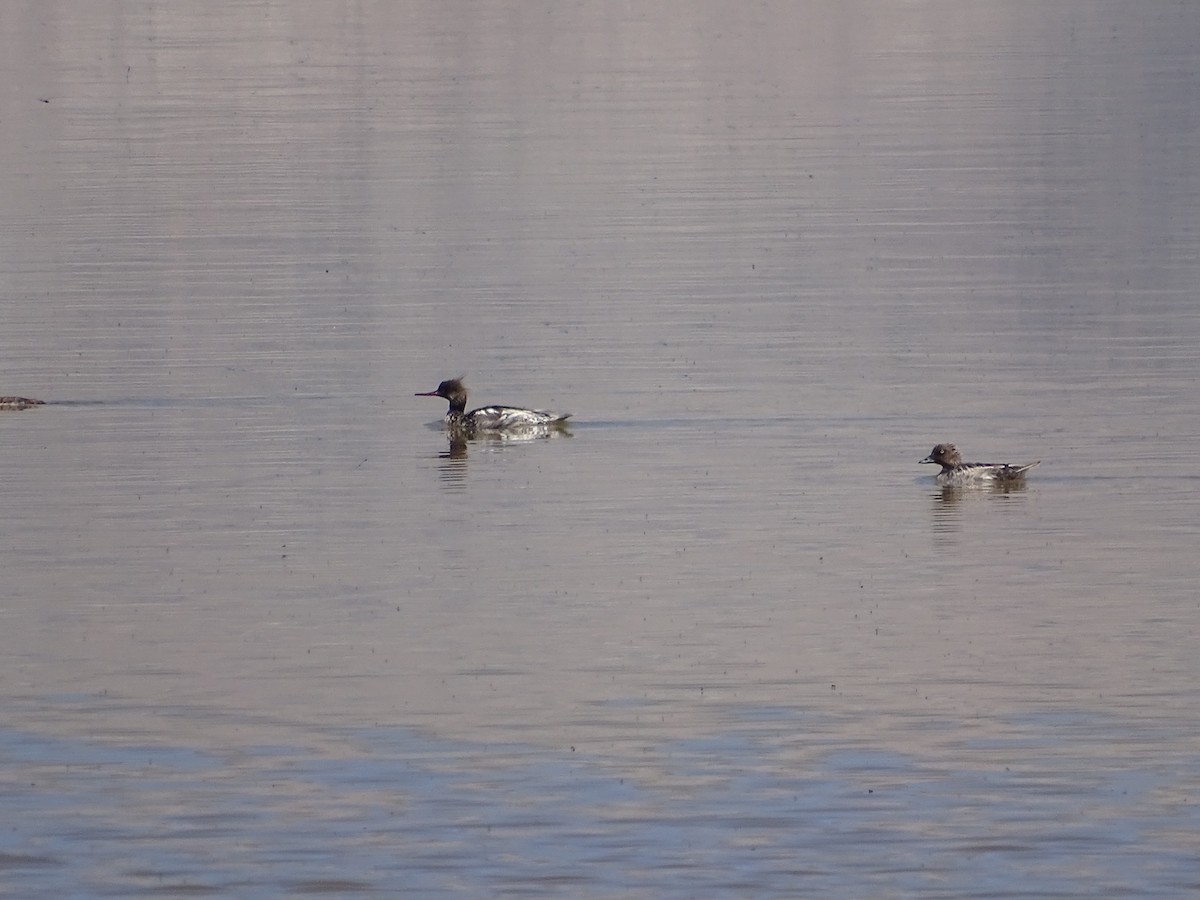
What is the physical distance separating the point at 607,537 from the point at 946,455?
287cm

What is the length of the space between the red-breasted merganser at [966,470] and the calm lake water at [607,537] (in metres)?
0.19

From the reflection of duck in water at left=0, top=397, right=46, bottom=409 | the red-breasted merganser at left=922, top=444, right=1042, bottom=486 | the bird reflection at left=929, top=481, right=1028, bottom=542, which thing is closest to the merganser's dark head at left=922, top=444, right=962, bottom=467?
the red-breasted merganser at left=922, top=444, right=1042, bottom=486

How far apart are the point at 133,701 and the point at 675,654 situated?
2829 millimetres

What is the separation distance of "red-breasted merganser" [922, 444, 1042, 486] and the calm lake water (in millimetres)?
192

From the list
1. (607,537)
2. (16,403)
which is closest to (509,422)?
(16,403)

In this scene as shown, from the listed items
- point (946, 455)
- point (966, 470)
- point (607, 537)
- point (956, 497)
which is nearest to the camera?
point (607, 537)

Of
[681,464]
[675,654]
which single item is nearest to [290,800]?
[675,654]

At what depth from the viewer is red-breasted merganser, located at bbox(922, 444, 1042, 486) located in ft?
61.6

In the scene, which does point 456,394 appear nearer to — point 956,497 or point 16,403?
point 16,403

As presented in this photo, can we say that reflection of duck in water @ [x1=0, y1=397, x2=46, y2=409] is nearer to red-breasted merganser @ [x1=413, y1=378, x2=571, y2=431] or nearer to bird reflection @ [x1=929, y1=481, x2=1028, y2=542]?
red-breasted merganser @ [x1=413, y1=378, x2=571, y2=431]

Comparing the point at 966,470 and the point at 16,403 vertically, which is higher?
the point at 16,403

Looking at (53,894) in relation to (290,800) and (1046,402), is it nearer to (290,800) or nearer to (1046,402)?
(290,800)

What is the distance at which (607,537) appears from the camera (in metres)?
17.5

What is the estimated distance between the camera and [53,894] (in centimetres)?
1088
